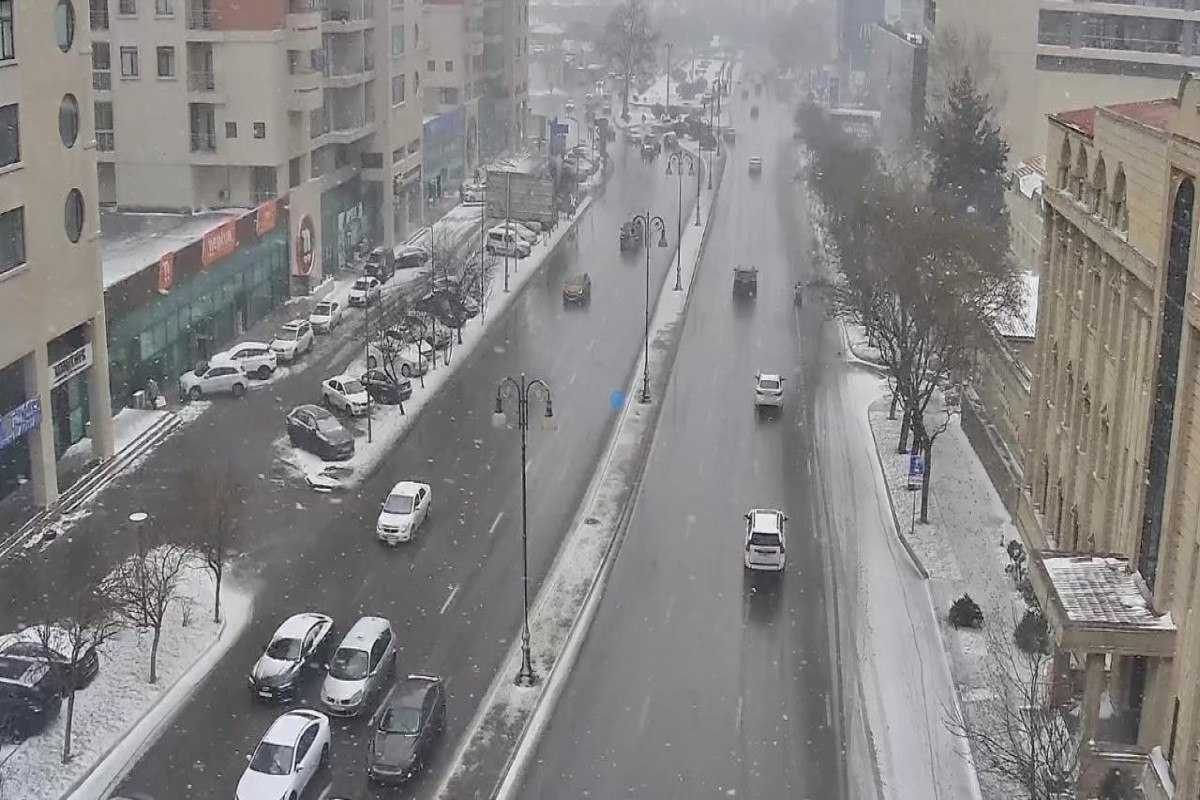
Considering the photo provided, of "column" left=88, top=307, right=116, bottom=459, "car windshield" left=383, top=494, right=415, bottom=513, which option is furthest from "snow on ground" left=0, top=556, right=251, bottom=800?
"column" left=88, top=307, right=116, bottom=459

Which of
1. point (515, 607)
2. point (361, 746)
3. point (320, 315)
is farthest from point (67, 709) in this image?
point (320, 315)

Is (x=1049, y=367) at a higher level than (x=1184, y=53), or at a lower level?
lower

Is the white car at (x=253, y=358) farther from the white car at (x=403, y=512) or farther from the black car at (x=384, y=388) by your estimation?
the white car at (x=403, y=512)

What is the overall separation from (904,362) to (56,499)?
23.5 metres

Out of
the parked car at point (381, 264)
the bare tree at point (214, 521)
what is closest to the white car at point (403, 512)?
the bare tree at point (214, 521)

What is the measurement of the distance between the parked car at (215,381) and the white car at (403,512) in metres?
12.1

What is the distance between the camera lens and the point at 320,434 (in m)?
41.1

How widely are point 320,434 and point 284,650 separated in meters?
13.8

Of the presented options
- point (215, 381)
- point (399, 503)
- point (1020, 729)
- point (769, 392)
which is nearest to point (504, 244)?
point (215, 381)

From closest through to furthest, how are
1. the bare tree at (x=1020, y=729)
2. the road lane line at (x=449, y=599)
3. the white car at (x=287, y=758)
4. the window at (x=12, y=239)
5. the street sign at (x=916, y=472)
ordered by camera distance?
the bare tree at (x=1020, y=729) → the white car at (x=287, y=758) → the road lane line at (x=449, y=599) → the window at (x=12, y=239) → the street sign at (x=916, y=472)

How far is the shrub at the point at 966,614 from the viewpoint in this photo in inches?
1219

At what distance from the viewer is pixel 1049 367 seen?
33594mm

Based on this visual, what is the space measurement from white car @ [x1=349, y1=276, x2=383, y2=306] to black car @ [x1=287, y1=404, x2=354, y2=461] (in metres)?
15.8

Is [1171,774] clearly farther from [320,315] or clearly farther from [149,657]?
[320,315]
